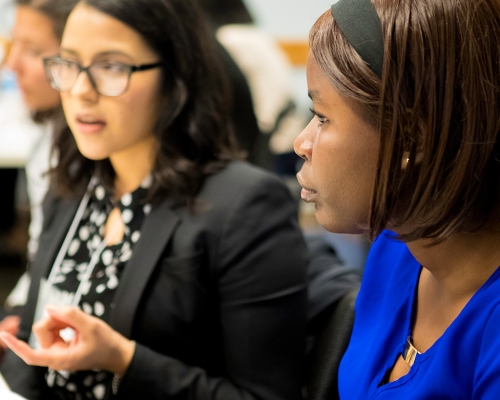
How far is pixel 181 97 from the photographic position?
4.88 feet

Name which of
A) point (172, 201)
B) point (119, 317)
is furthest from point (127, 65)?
point (119, 317)

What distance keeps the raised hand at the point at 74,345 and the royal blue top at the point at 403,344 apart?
455 mm

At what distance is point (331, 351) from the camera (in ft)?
4.09

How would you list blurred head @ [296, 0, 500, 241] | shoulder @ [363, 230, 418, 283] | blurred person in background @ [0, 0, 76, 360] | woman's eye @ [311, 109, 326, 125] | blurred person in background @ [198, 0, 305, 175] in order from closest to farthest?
1. blurred head @ [296, 0, 500, 241]
2. woman's eye @ [311, 109, 326, 125]
3. shoulder @ [363, 230, 418, 283]
4. blurred person in background @ [0, 0, 76, 360]
5. blurred person in background @ [198, 0, 305, 175]

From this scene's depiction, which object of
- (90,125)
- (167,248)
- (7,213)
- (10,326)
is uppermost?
(90,125)

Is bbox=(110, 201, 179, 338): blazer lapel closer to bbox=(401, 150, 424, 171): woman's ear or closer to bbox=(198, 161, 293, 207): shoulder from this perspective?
bbox=(198, 161, 293, 207): shoulder

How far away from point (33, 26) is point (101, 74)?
742 millimetres

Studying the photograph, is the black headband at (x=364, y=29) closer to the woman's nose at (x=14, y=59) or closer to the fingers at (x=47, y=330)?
the fingers at (x=47, y=330)

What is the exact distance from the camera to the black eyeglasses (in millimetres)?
1417

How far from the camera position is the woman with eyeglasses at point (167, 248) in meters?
1.36

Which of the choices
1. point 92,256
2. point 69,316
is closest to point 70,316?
point 69,316

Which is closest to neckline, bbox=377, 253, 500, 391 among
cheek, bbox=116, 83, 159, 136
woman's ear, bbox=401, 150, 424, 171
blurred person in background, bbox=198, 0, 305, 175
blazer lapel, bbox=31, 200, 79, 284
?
woman's ear, bbox=401, 150, 424, 171

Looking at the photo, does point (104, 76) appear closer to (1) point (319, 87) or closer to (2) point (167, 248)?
(2) point (167, 248)

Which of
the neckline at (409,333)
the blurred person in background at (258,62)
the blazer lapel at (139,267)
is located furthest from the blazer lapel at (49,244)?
the blurred person in background at (258,62)
